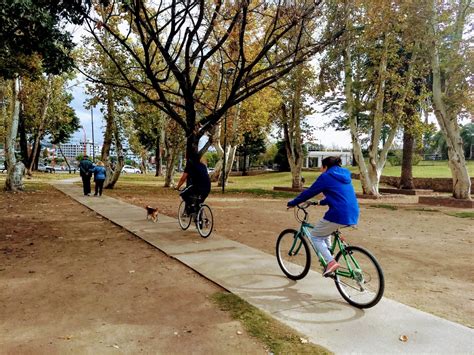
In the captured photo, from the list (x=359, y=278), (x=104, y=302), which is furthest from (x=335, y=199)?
(x=104, y=302)

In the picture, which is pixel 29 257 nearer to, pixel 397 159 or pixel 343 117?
pixel 343 117

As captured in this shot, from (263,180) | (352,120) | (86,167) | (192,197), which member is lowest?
(263,180)

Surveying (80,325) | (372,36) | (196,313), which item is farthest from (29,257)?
(372,36)

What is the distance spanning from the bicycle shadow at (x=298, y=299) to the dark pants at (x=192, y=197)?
360 cm

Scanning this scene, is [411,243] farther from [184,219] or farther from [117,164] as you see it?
[117,164]

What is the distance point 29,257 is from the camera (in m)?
6.86

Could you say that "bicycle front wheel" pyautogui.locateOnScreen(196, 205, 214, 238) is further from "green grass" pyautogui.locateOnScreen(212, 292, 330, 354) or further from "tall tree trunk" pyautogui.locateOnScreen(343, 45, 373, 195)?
"tall tree trunk" pyautogui.locateOnScreen(343, 45, 373, 195)

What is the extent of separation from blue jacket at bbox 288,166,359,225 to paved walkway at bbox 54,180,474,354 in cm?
108

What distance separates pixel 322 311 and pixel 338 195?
1.41 meters

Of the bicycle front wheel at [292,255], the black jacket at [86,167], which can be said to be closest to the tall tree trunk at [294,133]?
the black jacket at [86,167]

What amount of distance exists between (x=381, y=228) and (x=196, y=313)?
8008mm

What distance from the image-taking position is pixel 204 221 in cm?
874

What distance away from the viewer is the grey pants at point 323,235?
4.83 meters

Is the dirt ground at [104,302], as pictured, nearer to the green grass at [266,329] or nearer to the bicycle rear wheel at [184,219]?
the green grass at [266,329]
